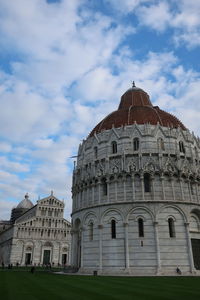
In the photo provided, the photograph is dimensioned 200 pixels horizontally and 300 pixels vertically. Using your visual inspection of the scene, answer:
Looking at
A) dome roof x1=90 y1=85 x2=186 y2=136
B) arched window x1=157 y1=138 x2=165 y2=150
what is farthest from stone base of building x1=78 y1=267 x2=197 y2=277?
dome roof x1=90 y1=85 x2=186 y2=136

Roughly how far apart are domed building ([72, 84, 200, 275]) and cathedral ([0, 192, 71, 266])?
41814 millimetres

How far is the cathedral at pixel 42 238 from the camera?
74137 mm

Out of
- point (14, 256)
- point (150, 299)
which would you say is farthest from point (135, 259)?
point (14, 256)

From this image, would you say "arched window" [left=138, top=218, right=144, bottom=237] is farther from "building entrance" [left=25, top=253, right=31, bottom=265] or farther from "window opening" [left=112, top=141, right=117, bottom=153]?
"building entrance" [left=25, top=253, right=31, bottom=265]

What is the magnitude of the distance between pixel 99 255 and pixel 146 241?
19.7ft

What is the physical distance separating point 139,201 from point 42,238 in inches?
2135

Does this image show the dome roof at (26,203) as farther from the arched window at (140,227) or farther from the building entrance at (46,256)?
the arched window at (140,227)

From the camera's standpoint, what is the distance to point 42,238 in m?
77.7

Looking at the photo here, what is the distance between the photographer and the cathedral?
7414 centimetres

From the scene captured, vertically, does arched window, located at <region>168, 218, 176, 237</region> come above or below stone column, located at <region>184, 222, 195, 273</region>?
above

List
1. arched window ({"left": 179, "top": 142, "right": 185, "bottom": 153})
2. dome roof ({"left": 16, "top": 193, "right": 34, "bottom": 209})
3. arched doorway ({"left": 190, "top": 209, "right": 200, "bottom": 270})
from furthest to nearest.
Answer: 1. dome roof ({"left": 16, "top": 193, "right": 34, "bottom": 209})
2. arched window ({"left": 179, "top": 142, "right": 185, "bottom": 153})
3. arched doorway ({"left": 190, "top": 209, "right": 200, "bottom": 270})

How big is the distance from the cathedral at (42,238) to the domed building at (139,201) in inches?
1646

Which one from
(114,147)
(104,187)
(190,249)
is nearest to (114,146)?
(114,147)

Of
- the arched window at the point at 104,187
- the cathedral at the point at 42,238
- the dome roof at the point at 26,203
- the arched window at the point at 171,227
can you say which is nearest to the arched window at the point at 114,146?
the arched window at the point at 104,187
